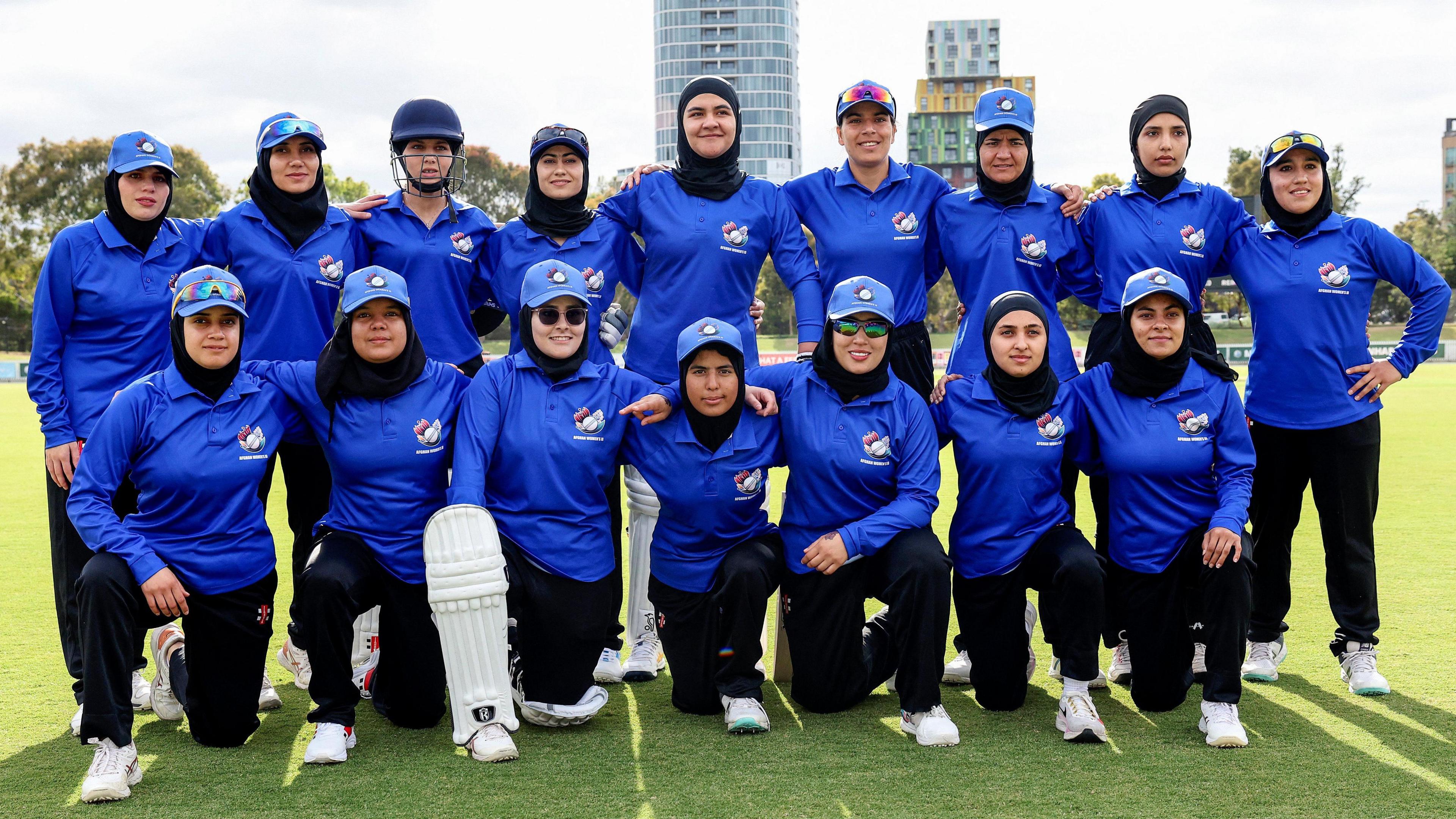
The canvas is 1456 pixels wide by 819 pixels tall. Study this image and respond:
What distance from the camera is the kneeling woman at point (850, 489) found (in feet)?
14.2

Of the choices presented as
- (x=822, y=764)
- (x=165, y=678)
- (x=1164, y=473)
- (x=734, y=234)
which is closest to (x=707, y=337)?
(x=734, y=234)

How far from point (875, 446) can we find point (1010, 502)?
1.85 feet

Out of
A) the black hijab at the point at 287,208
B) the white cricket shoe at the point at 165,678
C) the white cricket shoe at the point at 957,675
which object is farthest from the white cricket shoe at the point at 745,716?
the black hijab at the point at 287,208

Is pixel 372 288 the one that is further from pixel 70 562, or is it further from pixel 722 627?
pixel 722 627

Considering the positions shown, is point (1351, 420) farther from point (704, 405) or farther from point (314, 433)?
point (314, 433)

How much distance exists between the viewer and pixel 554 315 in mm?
4355

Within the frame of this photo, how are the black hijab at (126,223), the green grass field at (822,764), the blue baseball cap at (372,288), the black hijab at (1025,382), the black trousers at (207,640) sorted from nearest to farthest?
1. the green grass field at (822,764)
2. the black trousers at (207,640)
3. the blue baseball cap at (372,288)
4. the black hijab at (1025,382)
5. the black hijab at (126,223)

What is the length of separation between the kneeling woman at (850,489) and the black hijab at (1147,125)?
4.78 feet

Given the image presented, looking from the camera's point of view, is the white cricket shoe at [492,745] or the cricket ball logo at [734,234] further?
the cricket ball logo at [734,234]

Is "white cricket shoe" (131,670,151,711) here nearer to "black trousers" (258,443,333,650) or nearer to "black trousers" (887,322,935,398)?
"black trousers" (258,443,333,650)

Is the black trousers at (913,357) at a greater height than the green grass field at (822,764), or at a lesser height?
greater

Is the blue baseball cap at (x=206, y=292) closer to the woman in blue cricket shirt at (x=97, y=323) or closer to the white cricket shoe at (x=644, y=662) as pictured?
the woman in blue cricket shirt at (x=97, y=323)

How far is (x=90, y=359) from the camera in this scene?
4.59 meters

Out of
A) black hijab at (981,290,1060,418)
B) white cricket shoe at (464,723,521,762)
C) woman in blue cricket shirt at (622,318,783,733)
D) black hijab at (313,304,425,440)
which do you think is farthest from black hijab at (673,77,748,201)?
white cricket shoe at (464,723,521,762)
